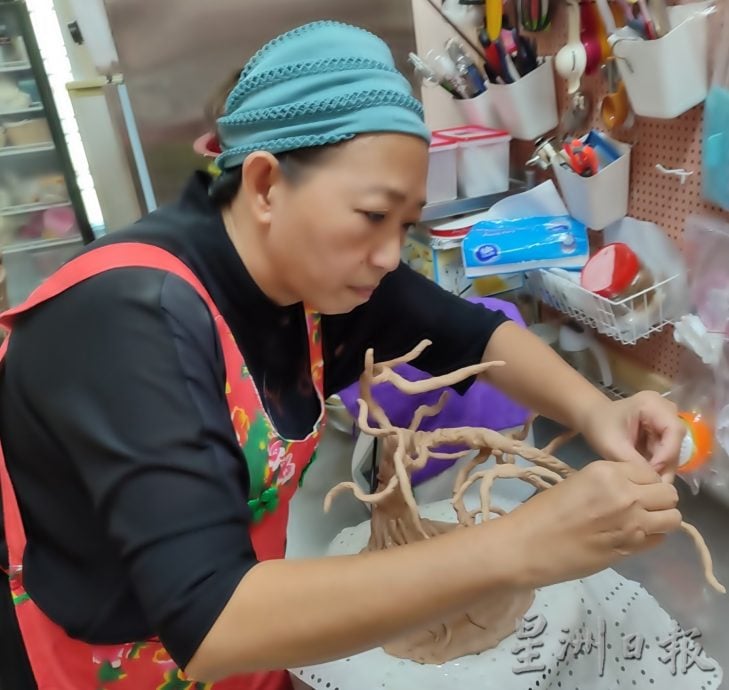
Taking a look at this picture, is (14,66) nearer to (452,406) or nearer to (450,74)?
(450,74)

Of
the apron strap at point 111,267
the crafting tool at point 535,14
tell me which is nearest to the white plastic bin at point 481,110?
the crafting tool at point 535,14

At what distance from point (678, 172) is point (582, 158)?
0.13 m

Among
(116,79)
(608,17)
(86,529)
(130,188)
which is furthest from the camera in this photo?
(130,188)

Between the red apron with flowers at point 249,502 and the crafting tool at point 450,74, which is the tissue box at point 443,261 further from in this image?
the red apron with flowers at point 249,502

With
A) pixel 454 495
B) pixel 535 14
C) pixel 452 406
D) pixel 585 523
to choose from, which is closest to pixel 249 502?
pixel 454 495

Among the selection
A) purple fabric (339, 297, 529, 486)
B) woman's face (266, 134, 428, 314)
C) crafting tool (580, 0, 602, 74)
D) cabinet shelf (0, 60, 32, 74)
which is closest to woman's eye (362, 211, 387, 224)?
woman's face (266, 134, 428, 314)

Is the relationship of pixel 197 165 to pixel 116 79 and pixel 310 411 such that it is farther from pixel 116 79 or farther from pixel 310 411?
pixel 310 411

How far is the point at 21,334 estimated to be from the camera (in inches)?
21.3

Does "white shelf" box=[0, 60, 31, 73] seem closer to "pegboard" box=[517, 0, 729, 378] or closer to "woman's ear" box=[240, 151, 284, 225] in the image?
"pegboard" box=[517, 0, 729, 378]

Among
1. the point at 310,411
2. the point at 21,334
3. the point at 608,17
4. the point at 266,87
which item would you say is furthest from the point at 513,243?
the point at 21,334

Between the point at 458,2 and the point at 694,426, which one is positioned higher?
the point at 458,2

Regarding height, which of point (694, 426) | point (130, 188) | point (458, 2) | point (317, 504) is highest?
point (458, 2)

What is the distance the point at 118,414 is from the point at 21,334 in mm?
153

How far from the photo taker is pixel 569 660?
0.67 metres
